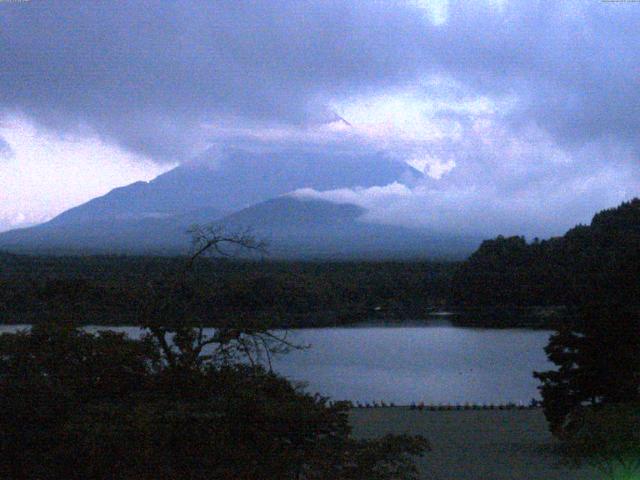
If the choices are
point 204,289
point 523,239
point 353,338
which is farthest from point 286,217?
point 204,289

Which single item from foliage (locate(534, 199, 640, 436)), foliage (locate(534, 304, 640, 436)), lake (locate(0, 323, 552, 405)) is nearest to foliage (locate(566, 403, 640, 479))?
foliage (locate(534, 199, 640, 436))

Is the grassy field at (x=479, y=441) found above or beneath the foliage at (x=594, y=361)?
beneath

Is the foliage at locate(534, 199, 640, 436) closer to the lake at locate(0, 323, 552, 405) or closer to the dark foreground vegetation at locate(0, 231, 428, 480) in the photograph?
the lake at locate(0, 323, 552, 405)

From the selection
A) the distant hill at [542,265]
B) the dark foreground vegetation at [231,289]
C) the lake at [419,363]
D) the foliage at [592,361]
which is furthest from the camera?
the distant hill at [542,265]

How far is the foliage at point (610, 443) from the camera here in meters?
7.03

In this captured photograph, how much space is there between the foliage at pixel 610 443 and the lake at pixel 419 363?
7.64 metres

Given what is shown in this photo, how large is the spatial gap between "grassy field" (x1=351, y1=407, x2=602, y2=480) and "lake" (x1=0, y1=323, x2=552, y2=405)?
2.27 m

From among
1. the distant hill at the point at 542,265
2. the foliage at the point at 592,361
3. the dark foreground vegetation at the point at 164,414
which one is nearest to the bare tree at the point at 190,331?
the dark foreground vegetation at the point at 164,414

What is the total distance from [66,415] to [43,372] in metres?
0.36

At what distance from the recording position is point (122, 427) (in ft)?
13.9

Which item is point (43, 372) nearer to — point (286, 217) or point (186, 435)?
point (186, 435)

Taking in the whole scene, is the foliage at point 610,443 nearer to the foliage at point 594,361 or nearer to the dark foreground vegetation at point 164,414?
the foliage at point 594,361

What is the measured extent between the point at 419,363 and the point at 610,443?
1706 centimetres

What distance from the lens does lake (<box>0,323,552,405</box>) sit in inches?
742
